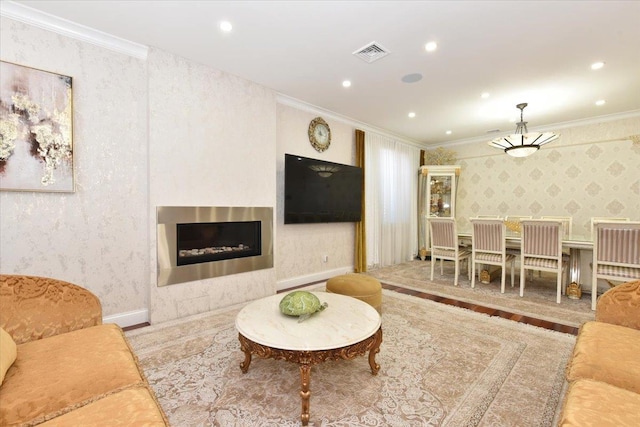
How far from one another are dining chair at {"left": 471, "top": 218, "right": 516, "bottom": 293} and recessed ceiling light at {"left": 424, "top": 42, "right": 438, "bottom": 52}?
7.72 feet

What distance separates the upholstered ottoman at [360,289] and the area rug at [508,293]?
4.63 ft

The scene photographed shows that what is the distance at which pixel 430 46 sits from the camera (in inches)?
106

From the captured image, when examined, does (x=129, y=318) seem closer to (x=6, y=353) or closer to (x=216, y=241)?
(x=216, y=241)

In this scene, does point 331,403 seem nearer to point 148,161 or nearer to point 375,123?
point 148,161

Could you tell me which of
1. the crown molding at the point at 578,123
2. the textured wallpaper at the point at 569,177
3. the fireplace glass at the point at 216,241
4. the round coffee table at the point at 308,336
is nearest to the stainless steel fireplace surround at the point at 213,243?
the fireplace glass at the point at 216,241

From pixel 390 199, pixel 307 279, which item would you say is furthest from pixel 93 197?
pixel 390 199

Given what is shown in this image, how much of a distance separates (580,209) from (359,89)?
177 inches

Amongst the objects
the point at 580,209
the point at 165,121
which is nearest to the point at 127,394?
the point at 165,121

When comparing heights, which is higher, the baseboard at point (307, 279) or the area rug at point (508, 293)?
the baseboard at point (307, 279)

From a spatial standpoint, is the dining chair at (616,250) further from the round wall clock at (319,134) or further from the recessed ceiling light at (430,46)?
the round wall clock at (319,134)

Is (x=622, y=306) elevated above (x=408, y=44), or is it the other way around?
(x=408, y=44)

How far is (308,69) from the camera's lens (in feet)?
10.5

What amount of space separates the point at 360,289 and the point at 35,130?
3060mm

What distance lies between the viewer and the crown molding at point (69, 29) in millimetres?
2195
